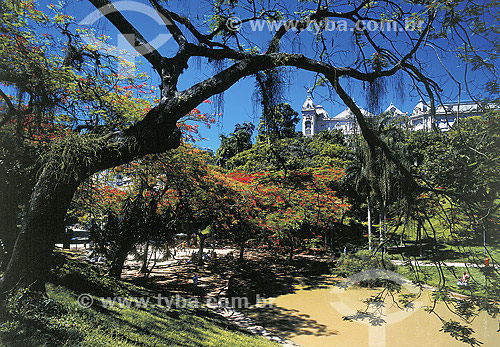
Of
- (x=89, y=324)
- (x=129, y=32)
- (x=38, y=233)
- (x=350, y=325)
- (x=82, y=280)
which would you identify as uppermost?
(x=129, y=32)

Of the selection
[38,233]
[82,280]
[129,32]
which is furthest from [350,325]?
[129,32]

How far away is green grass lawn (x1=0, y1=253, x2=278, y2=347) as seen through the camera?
1.92 m

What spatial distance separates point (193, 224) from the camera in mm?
7914

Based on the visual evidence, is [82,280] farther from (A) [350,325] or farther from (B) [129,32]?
(A) [350,325]

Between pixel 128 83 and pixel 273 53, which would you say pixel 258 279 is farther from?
pixel 273 53

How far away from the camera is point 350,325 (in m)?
7.52

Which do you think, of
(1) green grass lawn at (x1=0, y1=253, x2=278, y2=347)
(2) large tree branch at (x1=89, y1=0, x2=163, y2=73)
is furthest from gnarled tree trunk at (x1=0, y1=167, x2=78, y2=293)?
(2) large tree branch at (x1=89, y1=0, x2=163, y2=73)

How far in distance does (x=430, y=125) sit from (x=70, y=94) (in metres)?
4.70

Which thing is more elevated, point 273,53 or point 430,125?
point 273,53

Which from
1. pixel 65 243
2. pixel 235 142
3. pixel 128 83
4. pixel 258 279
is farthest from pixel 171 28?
pixel 235 142

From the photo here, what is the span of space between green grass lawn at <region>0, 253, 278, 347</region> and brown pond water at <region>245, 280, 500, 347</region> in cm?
191

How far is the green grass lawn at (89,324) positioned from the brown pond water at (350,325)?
6.28 feet

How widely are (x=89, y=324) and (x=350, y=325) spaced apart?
7.05 metres

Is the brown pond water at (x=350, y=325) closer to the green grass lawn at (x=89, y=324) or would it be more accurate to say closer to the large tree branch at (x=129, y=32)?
the green grass lawn at (x=89, y=324)
